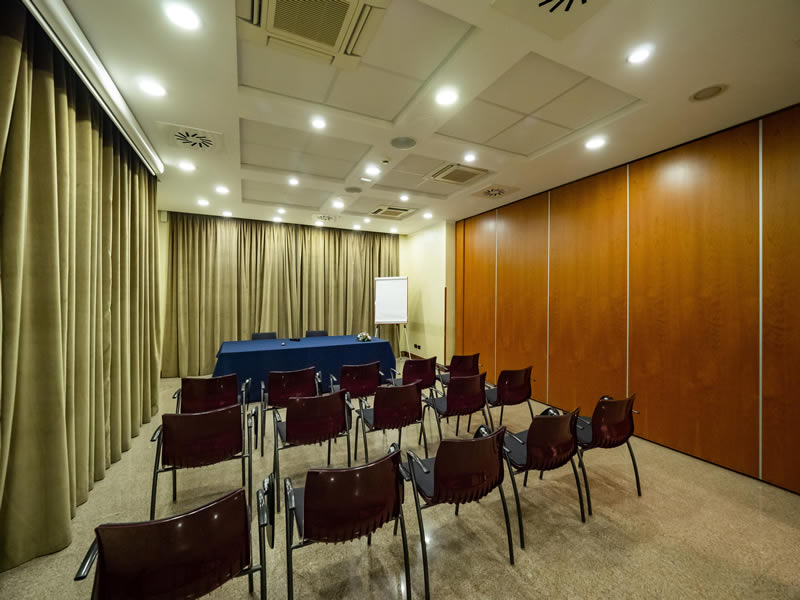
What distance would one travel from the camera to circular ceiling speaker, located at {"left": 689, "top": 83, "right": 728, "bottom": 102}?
2.39 metres

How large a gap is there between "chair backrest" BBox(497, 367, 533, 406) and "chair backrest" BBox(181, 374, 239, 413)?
8.44 feet

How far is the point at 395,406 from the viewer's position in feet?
9.11

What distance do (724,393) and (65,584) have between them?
16.5 ft

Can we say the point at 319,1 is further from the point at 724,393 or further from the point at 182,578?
the point at 724,393

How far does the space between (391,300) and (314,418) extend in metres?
4.92

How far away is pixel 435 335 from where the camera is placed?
23.3 ft

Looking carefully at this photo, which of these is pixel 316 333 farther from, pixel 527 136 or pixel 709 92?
pixel 709 92

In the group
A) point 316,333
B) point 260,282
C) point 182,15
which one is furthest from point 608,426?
point 260,282

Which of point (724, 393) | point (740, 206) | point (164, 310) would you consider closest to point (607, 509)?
point (724, 393)

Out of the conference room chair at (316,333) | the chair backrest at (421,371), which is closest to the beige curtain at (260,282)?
the conference room chair at (316,333)

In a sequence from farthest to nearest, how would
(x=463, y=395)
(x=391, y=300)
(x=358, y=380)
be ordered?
(x=391, y=300), (x=358, y=380), (x=463, y=395)

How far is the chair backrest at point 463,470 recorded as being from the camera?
177 cm

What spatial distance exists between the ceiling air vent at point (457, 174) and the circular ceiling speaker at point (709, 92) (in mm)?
1997

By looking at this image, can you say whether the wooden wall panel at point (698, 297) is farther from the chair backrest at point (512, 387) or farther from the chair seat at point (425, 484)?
the chair seat at point (425, 484)
